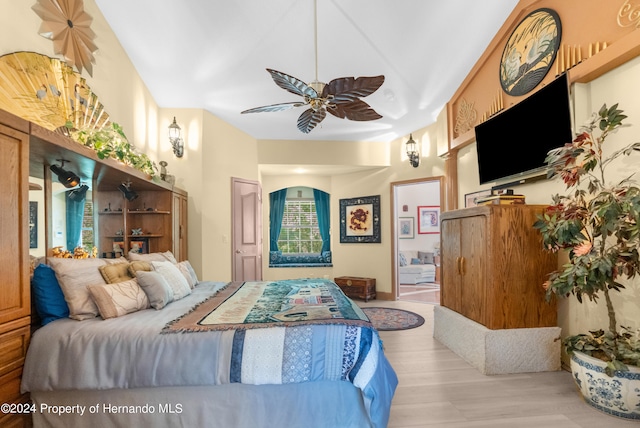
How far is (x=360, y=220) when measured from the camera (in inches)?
251

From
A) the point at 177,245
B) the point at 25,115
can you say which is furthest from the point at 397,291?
the point at 25,115

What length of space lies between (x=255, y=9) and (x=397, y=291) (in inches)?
188

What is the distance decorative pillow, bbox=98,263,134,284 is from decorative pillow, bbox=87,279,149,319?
131 mm

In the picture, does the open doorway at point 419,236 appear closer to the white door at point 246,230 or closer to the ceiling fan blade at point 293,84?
the white door at point 246,230

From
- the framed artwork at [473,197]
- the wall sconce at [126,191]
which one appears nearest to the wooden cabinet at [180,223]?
the wall sconce at [126,191]

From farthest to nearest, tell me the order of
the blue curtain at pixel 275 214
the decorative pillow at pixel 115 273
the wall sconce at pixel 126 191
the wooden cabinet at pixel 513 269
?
the blue curtain at pixel 275 214 → the wall sconce at pixel 126 191 → the wooden cabinet at pixel 513 269 → the decorative pillow at pixel 115 273

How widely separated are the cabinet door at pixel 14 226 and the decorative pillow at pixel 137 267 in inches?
29.2

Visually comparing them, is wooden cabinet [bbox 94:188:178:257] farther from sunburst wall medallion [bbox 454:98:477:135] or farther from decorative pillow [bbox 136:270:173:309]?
sunburst wall medallion [bbox 454:98:477:135]

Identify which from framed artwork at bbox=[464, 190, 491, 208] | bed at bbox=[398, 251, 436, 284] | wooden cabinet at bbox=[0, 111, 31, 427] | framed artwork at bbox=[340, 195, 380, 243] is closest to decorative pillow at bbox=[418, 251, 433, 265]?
bed at bbox=[398, 251, 436, 284]

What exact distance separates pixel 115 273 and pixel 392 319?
3495mm

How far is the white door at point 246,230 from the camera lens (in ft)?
17.3

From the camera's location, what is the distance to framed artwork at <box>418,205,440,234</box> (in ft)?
28.3

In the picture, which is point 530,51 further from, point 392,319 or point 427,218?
point 427,218

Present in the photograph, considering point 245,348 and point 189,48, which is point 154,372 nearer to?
point 245,348
